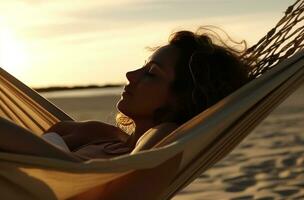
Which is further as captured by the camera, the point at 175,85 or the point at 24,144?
the point at 175,85

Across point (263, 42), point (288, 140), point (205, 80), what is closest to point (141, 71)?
A: point (205, 80)

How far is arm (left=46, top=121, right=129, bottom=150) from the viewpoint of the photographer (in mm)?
2618

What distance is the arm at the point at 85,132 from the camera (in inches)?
103

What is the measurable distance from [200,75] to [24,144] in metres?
0.94

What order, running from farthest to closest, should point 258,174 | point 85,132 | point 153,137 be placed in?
1. point 258,174
2. point 85,132
3. point 153,137

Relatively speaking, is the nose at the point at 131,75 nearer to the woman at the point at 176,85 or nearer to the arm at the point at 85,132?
the woman at the point at 176,85

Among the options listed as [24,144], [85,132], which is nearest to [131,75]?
[85,132]

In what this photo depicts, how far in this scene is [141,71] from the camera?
245cm

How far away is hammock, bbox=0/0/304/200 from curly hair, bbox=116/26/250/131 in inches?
4.6

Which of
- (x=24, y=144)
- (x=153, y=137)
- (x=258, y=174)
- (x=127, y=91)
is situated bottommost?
(x=24, y=144)

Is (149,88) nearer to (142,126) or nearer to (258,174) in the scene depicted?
(142,126)

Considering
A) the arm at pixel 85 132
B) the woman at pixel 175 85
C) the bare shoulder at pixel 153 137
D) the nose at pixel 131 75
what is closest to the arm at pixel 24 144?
the bare shoulder at pixel 153 137

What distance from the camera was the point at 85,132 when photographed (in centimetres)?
266

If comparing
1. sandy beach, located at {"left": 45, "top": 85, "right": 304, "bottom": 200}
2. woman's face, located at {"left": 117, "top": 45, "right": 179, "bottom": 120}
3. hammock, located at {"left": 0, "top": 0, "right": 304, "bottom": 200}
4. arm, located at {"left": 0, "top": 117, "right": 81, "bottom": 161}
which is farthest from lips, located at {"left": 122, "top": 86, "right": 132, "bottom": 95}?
sandy beach, located at {"left": 45, "top": 85, "right": 304, "bottom": 200}
